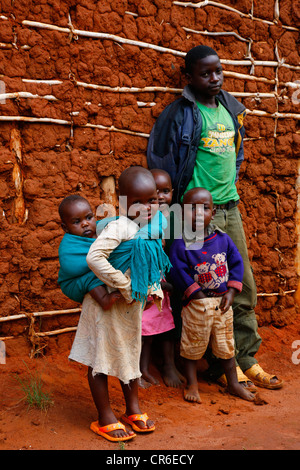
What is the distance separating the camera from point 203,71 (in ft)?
12.7

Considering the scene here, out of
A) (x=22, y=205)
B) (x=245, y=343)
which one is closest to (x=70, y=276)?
(x=22, y=205)

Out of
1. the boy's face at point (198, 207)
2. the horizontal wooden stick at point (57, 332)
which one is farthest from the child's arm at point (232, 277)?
the horizontal wooden stick at point (57, 332)

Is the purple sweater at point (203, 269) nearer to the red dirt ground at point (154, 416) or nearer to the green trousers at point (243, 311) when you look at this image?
the green trousers at point (243, 311)

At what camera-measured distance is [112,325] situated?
2.89m

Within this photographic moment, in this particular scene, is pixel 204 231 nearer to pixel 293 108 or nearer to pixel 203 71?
pixel 203 71

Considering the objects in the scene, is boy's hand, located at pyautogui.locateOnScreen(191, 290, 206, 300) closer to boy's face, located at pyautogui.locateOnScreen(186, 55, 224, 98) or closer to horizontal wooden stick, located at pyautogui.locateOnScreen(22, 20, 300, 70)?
boy's face, located at pyautogui.locateOnScreen(186, 55, 224, 98)

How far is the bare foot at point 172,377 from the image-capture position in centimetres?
386

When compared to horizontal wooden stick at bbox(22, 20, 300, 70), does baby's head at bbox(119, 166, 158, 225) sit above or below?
below

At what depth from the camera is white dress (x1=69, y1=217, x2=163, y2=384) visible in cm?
273

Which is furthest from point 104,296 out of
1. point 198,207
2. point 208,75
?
point 208,75

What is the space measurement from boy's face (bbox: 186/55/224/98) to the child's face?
1.40 metres

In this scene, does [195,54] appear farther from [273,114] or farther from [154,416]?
[154,416]

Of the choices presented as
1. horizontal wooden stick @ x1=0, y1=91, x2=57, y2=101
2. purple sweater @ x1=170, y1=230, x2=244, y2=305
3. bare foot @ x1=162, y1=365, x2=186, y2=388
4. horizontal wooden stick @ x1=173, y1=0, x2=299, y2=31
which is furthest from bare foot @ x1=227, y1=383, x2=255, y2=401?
horizontal wooden stick @ x1=173, y1=0, x2=299, y2=31

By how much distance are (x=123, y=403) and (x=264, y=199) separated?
2.25m
